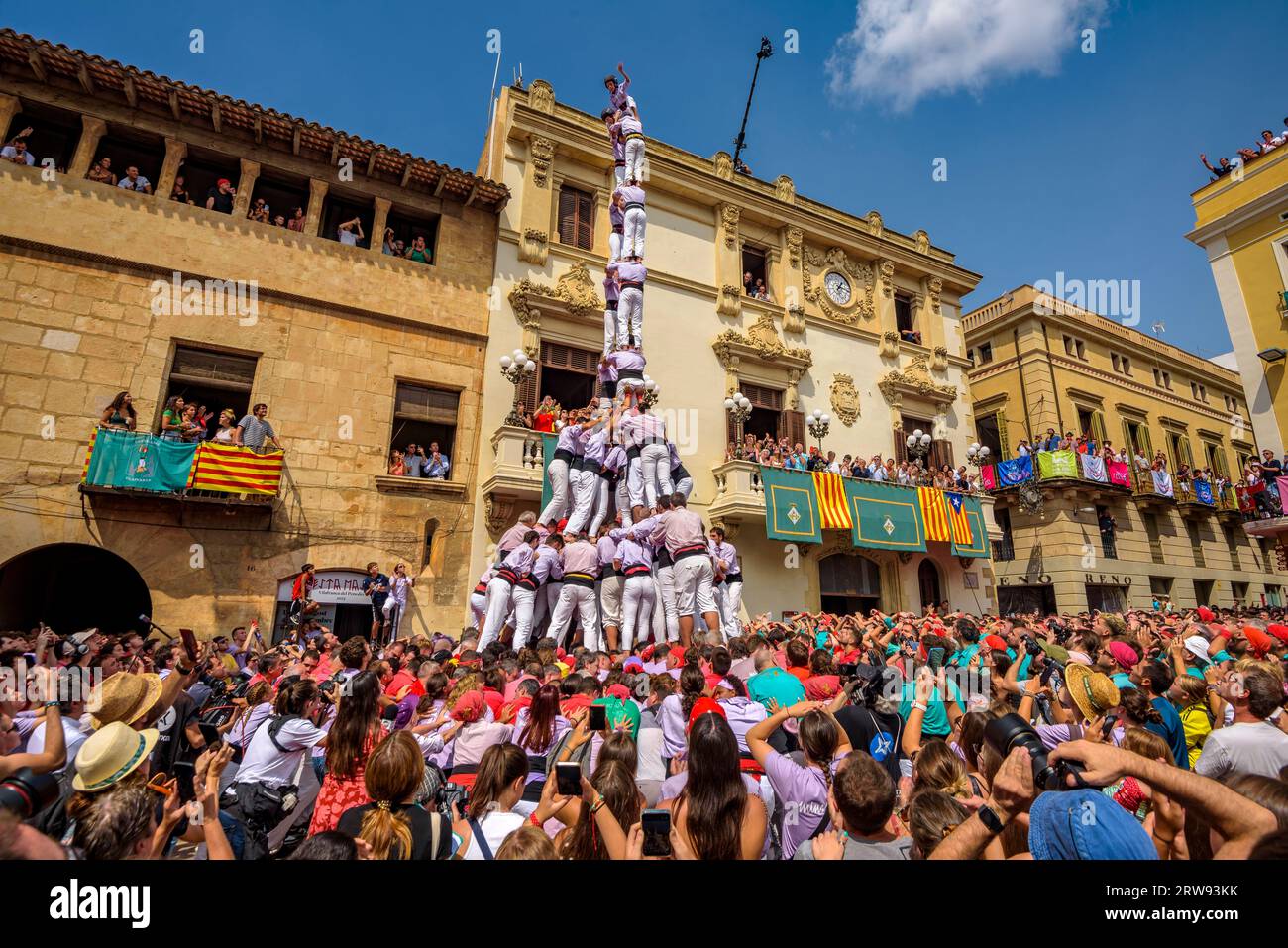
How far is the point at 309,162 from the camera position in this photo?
14117 millimetres

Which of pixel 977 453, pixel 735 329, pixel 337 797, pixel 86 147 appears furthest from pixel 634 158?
pixel 977 453

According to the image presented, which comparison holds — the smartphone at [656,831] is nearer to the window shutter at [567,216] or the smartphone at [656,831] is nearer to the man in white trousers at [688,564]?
the man in white trousers at [688,564]

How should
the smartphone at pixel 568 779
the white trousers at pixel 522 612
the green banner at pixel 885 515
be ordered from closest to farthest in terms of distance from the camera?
the smartphone at pixel 568 779
the white trousers at pixel 522 612
the green banner at pixel 885 515

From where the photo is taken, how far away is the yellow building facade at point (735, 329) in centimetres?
1573

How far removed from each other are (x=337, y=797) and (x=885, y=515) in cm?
1633

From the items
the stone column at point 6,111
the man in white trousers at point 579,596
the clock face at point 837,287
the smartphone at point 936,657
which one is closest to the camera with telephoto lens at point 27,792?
the smartphone at point 936,657

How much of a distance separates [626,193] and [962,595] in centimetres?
1541

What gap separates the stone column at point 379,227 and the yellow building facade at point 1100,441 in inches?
845

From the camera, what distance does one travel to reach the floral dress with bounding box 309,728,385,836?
115 inches

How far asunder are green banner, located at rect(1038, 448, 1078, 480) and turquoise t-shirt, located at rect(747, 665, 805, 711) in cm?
2100

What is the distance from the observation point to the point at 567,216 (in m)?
17.0

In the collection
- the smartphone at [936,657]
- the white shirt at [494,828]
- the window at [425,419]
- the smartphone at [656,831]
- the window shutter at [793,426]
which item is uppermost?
the window shutter at [793,426]

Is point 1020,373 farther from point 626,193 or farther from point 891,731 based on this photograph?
point 891,731
